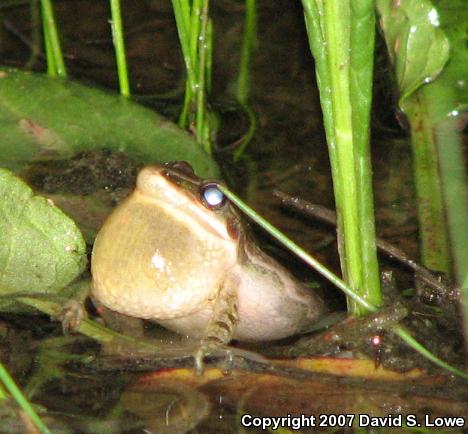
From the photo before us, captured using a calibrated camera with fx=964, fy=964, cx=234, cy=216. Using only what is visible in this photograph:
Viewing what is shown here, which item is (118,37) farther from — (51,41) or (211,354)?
(211,354)

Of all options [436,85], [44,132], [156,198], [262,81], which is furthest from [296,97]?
[156,198]

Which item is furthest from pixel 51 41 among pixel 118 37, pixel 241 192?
pixel 241 192

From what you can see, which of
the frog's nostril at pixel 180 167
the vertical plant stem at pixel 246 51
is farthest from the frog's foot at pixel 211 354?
the vertical plant stem at pixel 246 51

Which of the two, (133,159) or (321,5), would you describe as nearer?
(321,5)

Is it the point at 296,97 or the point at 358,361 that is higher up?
the point at 296,97

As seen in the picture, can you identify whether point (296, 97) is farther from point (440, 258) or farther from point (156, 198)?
point (156, 198)

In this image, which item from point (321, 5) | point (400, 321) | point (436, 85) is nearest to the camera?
point (321, 5)
